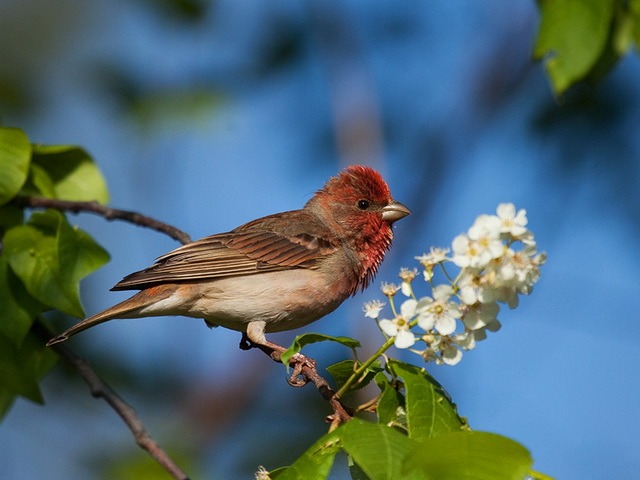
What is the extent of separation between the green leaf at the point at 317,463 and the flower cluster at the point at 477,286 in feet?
1.53

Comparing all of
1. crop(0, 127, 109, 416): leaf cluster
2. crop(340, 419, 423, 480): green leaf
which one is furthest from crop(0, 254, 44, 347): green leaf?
crop(340, 419, 423, 480): green leaf

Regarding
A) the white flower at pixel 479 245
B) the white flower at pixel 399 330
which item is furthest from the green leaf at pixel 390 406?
the white flower at pixel 479 245

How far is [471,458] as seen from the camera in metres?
2.38

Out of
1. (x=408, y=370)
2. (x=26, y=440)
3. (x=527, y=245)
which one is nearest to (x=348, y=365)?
(x=408, y=370)

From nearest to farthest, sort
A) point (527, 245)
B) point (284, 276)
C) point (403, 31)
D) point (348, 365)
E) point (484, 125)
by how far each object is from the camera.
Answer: point (527, 245) < point (348, 365) < point (284, 276) < point (403, 31) < point (484, 125)

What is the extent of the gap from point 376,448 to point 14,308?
2.19m

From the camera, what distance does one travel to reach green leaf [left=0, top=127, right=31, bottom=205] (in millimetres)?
4262

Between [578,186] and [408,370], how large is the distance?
14.3 feet

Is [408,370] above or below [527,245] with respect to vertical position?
below

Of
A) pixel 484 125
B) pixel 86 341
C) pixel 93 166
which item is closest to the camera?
pixel 93 166

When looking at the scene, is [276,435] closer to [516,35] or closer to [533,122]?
[533,122]

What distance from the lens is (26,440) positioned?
8547 millimetres

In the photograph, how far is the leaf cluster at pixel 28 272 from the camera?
4.03 metres

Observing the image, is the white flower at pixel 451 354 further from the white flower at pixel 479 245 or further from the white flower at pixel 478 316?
the white flower at pixel 479 245
